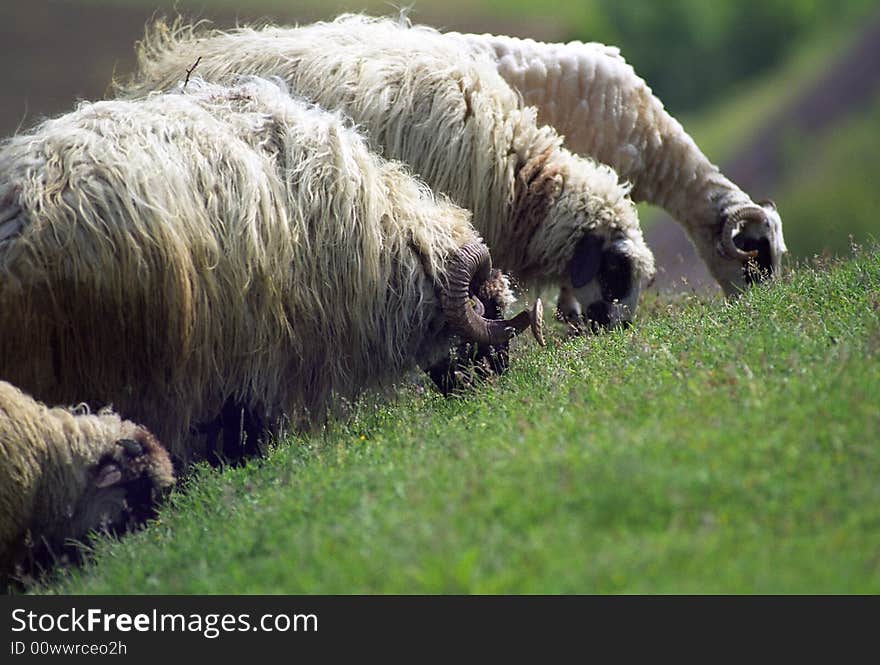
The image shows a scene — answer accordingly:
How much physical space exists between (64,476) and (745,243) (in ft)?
18.2

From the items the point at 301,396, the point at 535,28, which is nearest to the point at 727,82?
the point at 535,28

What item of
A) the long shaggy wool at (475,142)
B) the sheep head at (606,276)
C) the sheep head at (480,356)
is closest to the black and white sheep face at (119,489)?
the sheep head at (480,356)

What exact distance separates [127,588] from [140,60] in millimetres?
5571

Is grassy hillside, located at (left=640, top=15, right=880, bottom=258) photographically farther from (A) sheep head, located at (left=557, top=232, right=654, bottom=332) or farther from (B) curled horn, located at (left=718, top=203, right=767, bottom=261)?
(A) sheep head, located at (left=557, top=232, right=654, bottom=332)

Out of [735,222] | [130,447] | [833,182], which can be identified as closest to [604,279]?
[735,222]

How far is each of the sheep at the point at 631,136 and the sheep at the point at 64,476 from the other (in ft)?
14.8

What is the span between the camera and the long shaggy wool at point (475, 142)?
8.73 meters

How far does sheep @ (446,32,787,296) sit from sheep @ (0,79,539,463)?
78.5 inches

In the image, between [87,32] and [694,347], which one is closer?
[694,347]

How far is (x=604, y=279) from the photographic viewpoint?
879cm

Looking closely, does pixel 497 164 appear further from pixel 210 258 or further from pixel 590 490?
pixel 590 490

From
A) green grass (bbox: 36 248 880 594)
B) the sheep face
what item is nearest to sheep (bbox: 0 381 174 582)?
the sheep face
